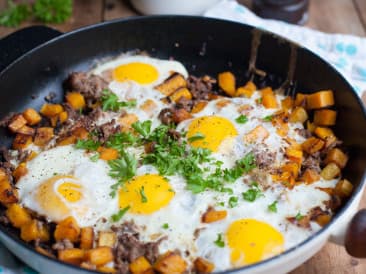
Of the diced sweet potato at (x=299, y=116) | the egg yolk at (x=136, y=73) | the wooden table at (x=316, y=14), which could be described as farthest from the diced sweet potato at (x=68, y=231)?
the wooden table at (x=316, y=14)

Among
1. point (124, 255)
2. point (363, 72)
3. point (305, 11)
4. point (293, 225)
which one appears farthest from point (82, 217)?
point (305, 11)

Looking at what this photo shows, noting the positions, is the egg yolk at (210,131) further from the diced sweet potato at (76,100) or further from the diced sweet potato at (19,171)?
the diced sweet potato at (19,171)

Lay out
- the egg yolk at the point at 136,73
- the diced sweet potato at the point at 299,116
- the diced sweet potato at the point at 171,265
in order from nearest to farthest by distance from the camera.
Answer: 1. the diced sweet potato at the point at 171,265
2. the diced sweet potato at the point at 299,116
3. the egg yolk at the point at 136,73

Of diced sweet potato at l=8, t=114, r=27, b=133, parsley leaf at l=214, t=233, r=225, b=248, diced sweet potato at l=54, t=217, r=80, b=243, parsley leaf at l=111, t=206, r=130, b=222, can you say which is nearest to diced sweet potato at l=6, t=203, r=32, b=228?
diced sweet potato at l=54, t=217, r=80, b=243

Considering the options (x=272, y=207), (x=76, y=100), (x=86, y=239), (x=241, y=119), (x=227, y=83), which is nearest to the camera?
(x=86, y=239)

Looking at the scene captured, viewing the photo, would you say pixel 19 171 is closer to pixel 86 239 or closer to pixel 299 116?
pixel 86 239

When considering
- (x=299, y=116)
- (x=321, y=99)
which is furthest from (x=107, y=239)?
(x=321, y=99)
